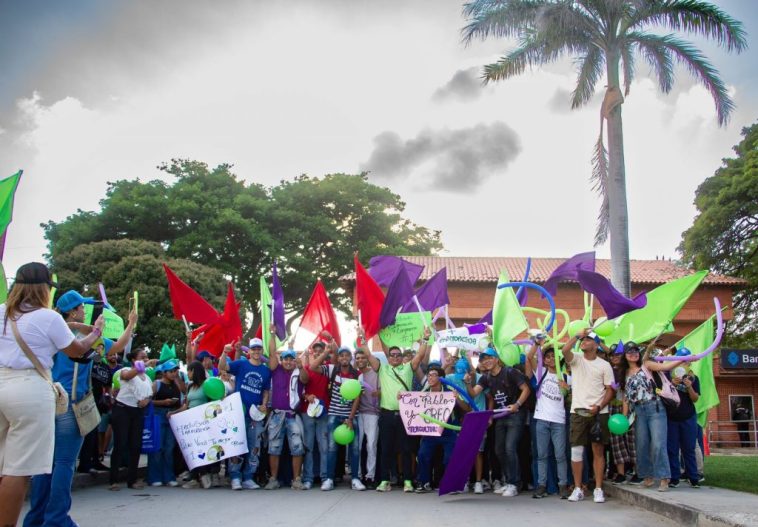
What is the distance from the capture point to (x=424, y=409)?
977 cm

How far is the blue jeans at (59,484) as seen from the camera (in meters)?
5.33

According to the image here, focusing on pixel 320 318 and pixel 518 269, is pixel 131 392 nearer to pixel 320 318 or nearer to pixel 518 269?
pixel 320 318

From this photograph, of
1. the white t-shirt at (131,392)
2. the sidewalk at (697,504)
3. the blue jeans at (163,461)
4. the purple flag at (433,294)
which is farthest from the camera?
the purple flag at (433,294)

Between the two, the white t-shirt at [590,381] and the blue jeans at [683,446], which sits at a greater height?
the white t-shirt at [590,381]

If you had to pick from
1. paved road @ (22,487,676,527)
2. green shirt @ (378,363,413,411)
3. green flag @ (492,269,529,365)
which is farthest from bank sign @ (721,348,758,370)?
green shirt @ (378,363,413,411)

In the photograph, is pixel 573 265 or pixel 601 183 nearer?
pixel 573 265

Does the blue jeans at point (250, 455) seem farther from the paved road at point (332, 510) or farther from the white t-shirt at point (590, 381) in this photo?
the white t-shirt at point (590, 381)

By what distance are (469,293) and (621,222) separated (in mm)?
20596

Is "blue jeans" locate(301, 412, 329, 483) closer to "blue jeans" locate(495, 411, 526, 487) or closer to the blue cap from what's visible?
"blue jeans" locate(495, 411, 526, 487)

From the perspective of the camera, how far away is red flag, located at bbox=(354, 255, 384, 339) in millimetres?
11539

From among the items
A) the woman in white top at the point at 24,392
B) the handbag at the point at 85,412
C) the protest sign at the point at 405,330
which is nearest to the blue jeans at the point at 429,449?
the protest sign at the point at 405,330

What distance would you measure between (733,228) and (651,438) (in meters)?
23.9

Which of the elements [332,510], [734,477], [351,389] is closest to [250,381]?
[351,389]

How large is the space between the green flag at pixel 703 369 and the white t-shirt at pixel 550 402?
278 cm
